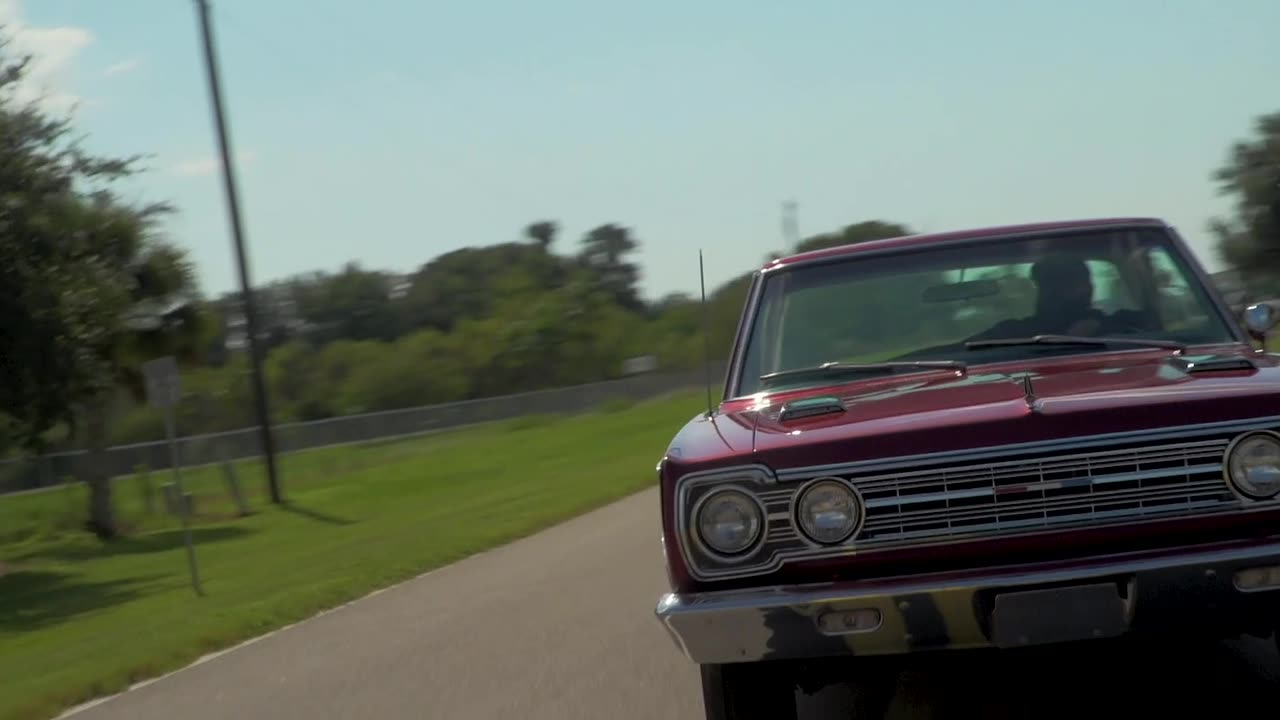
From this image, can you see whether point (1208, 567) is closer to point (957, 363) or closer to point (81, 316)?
point (957, 363)

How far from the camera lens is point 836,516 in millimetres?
4688

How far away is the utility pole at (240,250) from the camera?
101 ft

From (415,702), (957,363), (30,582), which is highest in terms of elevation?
(957,363)

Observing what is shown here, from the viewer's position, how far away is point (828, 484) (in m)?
4.70

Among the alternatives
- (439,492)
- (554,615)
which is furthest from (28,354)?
(554,615)

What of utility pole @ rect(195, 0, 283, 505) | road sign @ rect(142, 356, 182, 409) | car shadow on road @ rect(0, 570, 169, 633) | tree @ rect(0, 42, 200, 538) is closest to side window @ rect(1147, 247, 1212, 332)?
road sign @ rect(142, 356, 182, 409)

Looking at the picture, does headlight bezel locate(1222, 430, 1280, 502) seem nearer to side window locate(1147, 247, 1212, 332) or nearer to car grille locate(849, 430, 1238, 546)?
car grille locate(849, 430, 1238, 546)

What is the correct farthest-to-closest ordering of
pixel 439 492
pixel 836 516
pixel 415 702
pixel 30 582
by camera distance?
1. pixel 439 492
2. pixel 30 582
3. pixel 415 702
4. pixel 836 516

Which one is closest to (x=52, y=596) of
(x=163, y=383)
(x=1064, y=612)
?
(x=163, y=383)

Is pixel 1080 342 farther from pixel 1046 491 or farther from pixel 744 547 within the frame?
pixel 744 547

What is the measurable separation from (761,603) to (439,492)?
23073 millimetres

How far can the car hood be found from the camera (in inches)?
180

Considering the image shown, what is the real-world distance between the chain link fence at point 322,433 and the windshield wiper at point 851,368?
109ft

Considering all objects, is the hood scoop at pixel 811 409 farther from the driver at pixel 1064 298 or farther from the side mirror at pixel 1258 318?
the side mirror at pixel 1258 318
